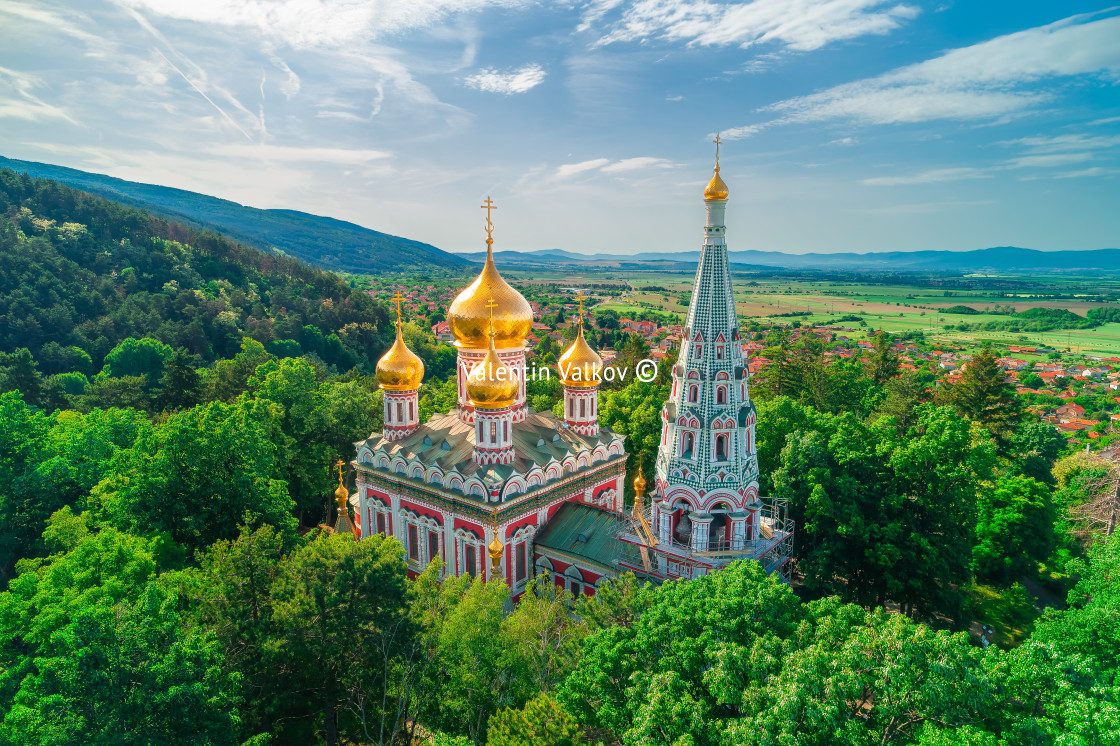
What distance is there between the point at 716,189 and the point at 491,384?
11.1 meters

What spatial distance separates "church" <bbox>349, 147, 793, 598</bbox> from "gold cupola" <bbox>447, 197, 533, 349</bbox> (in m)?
0.06

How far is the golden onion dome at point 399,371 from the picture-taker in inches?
1123

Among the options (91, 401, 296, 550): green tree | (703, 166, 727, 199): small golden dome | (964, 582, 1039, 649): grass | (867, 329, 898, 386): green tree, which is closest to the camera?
(703, 166, 727, 199): small golden dome

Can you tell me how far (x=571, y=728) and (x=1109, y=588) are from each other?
16.0 metres

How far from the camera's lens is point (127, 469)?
1032 inches

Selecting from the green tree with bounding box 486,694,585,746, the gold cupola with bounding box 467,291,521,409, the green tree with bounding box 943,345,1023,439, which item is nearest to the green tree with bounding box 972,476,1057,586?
the green tree with bounding box 943,345,1023,439

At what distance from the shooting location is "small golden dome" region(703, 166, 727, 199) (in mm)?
19531

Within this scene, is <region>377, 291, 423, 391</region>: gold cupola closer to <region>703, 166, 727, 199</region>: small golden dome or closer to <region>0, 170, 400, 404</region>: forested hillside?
<region>703, 166, 727, 199</region>: small golden dome

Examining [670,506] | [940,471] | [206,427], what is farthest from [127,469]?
[940,471]

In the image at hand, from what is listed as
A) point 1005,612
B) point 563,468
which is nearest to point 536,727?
point 563,468

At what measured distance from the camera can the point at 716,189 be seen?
19562 millimetres

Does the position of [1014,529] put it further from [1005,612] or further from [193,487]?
[193,487]

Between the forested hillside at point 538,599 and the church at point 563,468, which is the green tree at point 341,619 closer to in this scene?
the forested hillside at point 538,599

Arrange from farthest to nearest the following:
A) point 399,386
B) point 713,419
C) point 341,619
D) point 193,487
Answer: point 399,386 → point 193,487 → point 713,419 → point 341,619
